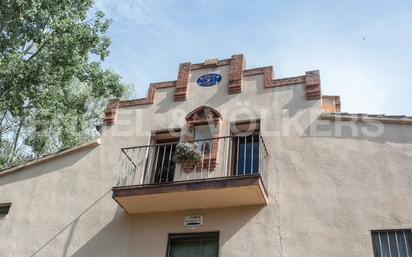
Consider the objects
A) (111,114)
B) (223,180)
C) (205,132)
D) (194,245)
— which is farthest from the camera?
(111,114)

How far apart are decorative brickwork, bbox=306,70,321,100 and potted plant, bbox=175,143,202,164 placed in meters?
2.90

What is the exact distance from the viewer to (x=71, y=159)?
37.8 ft

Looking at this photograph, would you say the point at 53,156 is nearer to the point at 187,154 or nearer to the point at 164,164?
the point at 164,164

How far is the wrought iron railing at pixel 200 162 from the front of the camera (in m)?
9.96

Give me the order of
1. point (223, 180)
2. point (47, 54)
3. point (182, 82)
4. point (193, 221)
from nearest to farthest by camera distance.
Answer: point (223, 180), point (193, 221), point (182, 82), point (47, 54)

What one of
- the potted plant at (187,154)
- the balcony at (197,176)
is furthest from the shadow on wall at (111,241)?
the potted plant at (187,154)

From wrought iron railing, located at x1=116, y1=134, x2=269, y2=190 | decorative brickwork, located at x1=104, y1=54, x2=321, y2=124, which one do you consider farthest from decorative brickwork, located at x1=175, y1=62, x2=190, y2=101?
wrought iron railing, located at x1=116, y1=134, x2=269, y2=190

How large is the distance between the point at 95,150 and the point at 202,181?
12.2ft

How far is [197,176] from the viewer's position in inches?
395

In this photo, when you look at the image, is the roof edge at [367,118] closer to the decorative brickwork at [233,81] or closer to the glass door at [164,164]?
the decorative brickwork at [233,81]

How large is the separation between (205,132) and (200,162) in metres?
1.01

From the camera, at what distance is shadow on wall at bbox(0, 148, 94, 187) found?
11492mm

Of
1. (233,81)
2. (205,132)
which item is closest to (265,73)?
(233,81)

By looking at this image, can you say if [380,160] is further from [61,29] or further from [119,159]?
[61,29]
